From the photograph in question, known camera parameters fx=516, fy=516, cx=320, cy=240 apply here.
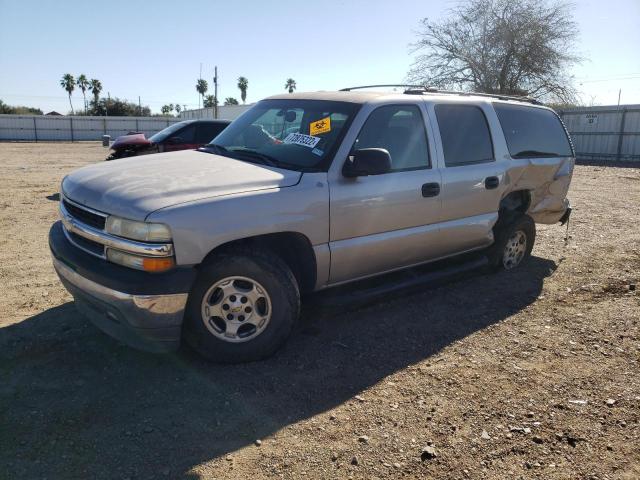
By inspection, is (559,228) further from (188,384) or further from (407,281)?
(188,384)

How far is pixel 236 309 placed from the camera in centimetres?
356

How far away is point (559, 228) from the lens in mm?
8633

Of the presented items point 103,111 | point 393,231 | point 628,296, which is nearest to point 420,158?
→ point 393,231

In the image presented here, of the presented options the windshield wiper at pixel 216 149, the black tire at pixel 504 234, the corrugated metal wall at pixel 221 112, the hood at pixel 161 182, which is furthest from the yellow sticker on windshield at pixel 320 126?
the corrugated metal wall at pixel 221 112

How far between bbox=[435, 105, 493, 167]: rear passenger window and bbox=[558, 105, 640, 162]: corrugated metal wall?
962 inches

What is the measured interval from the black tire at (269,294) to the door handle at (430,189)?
149 cm

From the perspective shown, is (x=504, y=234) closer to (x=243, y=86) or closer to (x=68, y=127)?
(x=68, y=127)

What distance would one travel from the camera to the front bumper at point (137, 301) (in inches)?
124

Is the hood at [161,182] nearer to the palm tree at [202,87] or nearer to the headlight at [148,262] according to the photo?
the headlight at [148,262]

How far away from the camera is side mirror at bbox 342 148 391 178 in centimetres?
381

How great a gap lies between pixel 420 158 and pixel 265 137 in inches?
53.9

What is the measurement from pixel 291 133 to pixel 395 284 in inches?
63.0

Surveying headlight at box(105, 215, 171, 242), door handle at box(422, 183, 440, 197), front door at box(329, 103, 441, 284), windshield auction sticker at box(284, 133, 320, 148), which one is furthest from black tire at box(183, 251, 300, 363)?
door handle at box(422, 183, 440, 197)

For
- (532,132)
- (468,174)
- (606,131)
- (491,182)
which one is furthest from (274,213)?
(606,131)
